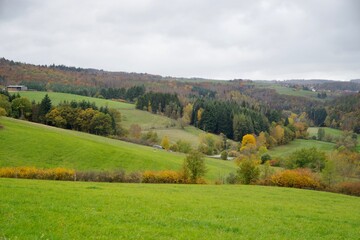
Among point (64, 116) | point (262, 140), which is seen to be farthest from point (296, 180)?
point (262, 140)

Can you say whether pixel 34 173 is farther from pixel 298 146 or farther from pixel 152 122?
pixel 298 146

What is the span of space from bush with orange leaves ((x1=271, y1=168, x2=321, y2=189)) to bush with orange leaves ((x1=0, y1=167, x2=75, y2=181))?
33.1 metres

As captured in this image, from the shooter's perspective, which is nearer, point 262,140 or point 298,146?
point 262,140

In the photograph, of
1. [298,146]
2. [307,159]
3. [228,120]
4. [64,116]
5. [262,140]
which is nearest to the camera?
[307,159]

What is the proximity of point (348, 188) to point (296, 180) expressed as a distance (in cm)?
765

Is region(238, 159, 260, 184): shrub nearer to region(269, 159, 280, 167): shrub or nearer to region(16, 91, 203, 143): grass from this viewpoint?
region(269, 159, 280, 167): shrub

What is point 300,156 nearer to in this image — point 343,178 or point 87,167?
point 343,178

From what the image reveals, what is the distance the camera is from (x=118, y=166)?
60250mm

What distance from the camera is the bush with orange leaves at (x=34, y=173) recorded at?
134 ft

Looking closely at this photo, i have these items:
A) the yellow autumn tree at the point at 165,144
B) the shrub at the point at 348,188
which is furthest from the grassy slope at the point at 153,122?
the shrub at the point at 348,188

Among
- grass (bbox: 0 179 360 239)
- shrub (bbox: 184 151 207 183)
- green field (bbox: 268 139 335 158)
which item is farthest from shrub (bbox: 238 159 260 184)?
green field (bbox: 268 139 335 158)

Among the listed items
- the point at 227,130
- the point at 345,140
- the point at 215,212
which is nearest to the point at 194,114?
the point at 227,130

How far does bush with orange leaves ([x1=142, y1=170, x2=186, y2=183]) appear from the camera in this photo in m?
47.8

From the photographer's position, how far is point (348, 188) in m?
49.1
